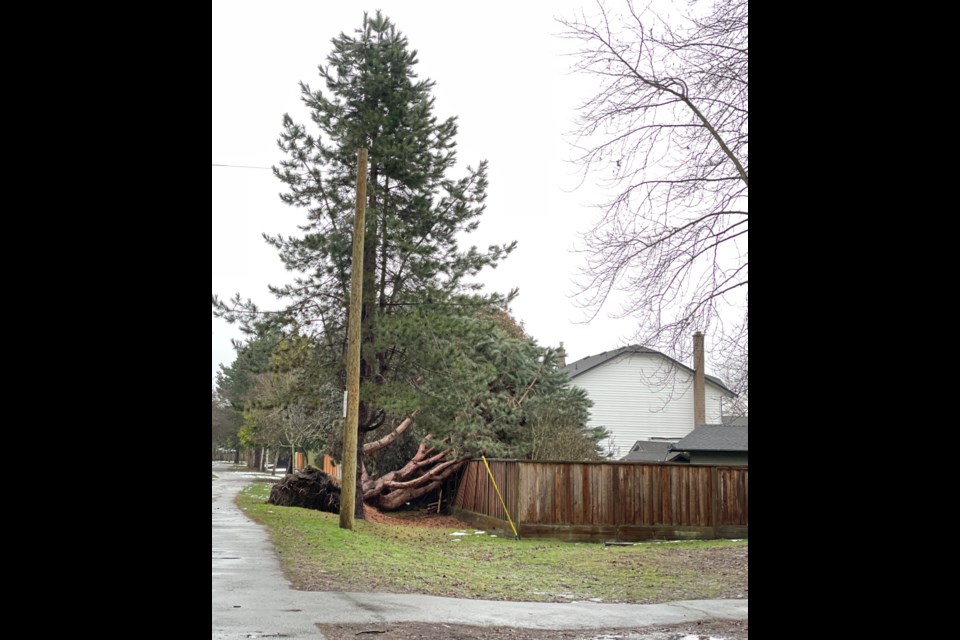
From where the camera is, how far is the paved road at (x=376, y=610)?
7.52 metres

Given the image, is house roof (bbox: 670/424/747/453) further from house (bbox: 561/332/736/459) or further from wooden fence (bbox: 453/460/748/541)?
house (bbox: 561/332/736/459)

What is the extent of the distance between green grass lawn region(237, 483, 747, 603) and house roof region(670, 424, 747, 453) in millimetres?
9224

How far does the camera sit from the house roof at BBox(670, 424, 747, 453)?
89.0 ft

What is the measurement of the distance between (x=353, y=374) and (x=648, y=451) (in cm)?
2229

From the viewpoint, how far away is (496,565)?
13852mm

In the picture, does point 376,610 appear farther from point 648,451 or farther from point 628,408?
point 628,408

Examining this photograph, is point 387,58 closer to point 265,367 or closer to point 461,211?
point 461,211

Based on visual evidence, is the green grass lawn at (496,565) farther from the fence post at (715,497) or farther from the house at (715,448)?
the house at (715,448)

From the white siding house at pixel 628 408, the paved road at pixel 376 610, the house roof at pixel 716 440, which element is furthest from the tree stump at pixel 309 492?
the white siding house at pixel 628 408

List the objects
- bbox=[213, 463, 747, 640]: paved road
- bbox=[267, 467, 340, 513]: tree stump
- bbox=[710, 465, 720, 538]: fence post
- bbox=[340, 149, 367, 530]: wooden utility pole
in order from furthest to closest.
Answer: bbox=[267, 467, 340, 513]: tree stump, bbox=[710, 465, 720, 538]: fence post, bbox=[340, 149, 367, 530]: wooden utility pole, bbox=[213, 463, 747, 640]: paved road

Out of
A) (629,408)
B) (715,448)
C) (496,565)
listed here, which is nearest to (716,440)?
(715,448)

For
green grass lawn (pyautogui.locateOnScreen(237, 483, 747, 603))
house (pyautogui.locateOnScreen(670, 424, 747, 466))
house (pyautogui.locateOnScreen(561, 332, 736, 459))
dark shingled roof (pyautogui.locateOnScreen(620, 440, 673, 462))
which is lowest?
green grass lawn (pyautogui.locateOnScreen(237, 483, 747, 603))

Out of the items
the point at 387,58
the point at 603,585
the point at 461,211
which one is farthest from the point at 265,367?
the point at 603,585

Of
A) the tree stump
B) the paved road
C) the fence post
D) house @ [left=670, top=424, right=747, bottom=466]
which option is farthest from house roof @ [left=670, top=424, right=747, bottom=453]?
the paved road
